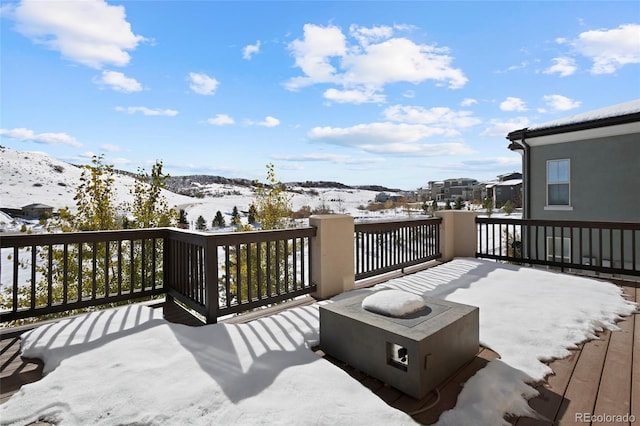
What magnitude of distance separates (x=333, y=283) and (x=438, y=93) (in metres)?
7.73

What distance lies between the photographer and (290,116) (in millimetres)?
10922

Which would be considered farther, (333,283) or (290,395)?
(333,283)

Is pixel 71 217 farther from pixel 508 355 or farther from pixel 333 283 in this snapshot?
pixel 508 355

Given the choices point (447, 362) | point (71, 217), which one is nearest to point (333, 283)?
point (447, 362)

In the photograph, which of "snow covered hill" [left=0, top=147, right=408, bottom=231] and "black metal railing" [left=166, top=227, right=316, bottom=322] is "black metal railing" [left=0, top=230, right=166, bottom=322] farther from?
"snow covered hill" [left=0, top=147, right=408, bottom=231]

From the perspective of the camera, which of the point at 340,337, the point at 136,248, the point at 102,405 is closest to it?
the point at 102,405

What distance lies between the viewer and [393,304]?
7.07 ft

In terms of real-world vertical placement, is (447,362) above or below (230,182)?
below

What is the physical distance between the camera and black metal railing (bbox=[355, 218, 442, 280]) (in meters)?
4.42

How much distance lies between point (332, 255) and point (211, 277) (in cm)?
153

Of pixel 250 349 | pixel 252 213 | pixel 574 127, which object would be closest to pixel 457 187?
pixel 574 127

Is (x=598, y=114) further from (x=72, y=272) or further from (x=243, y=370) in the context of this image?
(x=72, y=272)

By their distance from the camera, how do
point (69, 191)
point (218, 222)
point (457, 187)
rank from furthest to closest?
1. point (457, 187)
2. point (69, 191)
3. point (218, 222)

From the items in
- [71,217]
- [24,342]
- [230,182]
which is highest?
[230,182]
